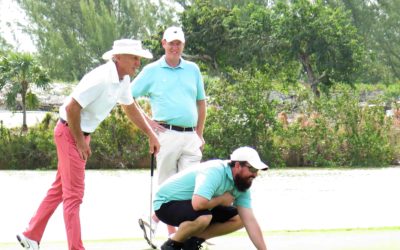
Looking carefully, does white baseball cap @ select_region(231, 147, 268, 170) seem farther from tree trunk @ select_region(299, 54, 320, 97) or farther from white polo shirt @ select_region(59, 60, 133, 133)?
tree trunk @ select_region(299, 54, 320, 97)

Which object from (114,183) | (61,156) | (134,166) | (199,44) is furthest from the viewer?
(199,44)

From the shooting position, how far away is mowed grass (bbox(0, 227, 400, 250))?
825 cm

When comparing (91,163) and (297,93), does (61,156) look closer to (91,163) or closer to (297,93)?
(91,163)

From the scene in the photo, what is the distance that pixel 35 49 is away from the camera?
2702 inches

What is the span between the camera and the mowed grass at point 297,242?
8.25 m

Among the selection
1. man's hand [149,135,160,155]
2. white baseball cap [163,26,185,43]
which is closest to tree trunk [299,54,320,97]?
white baseball cap [163,26,185,43]

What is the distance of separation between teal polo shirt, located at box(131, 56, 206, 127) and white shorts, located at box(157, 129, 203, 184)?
99mm

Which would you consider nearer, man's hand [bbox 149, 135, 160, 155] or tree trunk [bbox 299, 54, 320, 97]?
man's hand [bbox 149, 135, 160, 155]

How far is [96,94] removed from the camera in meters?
7.15

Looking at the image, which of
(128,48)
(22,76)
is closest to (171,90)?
(128,48)

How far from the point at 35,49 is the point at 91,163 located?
4723 centimetres

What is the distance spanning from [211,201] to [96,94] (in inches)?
41.4

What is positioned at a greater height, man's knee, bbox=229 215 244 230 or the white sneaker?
man's knee, bbox=229 215 244 230

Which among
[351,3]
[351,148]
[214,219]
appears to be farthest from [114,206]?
[351,3]
